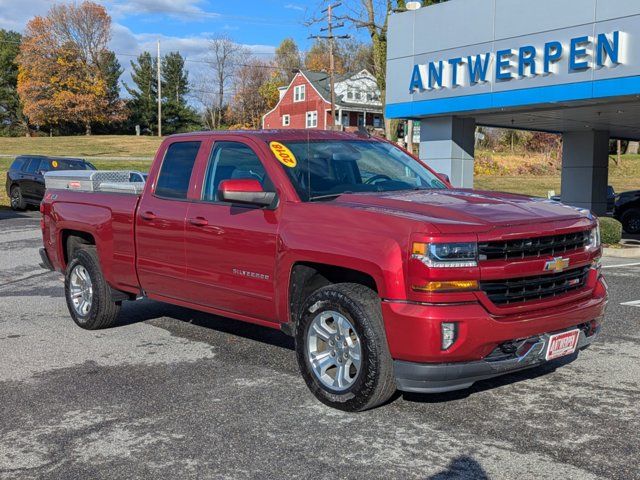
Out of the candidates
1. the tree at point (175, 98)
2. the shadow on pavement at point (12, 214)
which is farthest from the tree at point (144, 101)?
the shadow on pavement at point (12, 214)

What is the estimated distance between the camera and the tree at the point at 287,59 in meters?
88.8

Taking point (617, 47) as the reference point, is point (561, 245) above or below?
below

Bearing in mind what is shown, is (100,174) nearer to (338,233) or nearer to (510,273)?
(338,233)

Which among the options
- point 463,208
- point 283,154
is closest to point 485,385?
point 463,208

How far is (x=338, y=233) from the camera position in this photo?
471cm

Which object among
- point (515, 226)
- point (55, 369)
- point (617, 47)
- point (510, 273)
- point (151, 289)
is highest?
point (617, 47)

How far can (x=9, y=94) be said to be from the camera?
83.7 metres

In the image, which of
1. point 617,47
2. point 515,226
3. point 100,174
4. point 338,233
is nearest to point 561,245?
point 515,226

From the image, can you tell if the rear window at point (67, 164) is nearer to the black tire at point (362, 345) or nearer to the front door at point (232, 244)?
the front door at point (232, 244)

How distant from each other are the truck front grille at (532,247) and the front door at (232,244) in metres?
1.58

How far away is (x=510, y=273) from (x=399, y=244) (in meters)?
0.69

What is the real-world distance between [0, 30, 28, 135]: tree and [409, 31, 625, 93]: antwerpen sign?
76.7 metres

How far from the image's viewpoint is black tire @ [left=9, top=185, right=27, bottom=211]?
23.6 meters

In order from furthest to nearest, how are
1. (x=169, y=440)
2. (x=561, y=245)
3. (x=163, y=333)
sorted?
(x=163, y=333)
(x=561, y=245)
(x=169, y=440)
